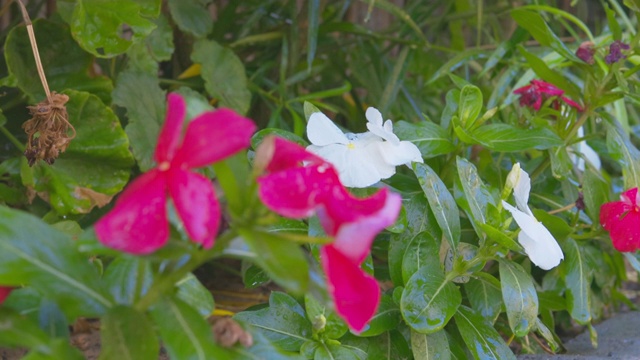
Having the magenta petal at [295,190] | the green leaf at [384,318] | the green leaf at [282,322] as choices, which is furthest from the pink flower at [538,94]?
the magenta petal at [295,190]

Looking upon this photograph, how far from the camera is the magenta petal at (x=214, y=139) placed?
52 cm

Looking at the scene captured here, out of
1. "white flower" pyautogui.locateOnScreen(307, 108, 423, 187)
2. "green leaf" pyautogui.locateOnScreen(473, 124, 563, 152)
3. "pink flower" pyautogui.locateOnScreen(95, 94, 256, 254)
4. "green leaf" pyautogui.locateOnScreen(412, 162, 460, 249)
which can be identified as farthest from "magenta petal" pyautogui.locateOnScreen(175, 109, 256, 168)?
"green leaf" pyautogui.locateOnScreen(473, 124, 563, 152)

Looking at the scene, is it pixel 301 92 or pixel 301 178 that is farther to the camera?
pixel 301 92

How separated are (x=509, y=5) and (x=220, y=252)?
168cm

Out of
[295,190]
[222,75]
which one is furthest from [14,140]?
[295,190]

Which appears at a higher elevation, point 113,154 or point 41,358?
point 41,358

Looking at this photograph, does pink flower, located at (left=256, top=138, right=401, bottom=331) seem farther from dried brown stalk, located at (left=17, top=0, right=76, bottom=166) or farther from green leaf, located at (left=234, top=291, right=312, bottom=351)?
dried brown stalk, located at (left=17, top=0, right=76, bottom=166)

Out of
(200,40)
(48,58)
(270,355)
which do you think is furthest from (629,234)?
(48,58)

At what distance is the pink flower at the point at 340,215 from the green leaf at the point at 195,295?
0.60 feet

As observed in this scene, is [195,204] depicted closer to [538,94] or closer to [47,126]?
[47,126]

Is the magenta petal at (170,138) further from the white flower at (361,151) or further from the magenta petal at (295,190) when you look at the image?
the white flower at (361,151)

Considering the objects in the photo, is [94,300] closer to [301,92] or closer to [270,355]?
[270,355]

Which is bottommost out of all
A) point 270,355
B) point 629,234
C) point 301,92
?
point 301,92

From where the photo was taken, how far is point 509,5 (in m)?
2.05
